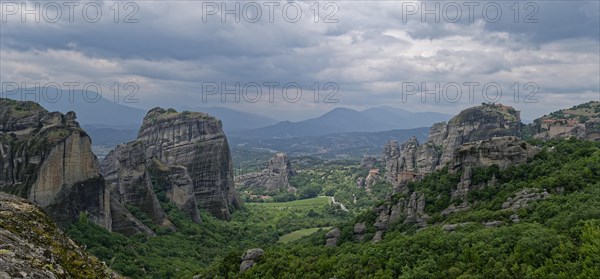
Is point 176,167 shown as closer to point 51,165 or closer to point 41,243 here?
point 51,165

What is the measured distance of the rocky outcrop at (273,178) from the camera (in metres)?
148

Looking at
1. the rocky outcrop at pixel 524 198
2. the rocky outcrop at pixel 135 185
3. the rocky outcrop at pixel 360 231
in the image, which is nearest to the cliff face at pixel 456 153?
the rocky outcrop at pixel 360 231

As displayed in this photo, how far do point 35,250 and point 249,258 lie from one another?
95.3 feet

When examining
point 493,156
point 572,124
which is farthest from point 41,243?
point 572,124

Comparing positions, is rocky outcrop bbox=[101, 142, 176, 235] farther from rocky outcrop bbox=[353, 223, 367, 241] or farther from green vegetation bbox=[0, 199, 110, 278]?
green vegetation bbox=[0, 199, 110, 278]

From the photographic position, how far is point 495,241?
26.2m

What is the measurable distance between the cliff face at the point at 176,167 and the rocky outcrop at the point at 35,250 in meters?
58.4

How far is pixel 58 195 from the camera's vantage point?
167 ft

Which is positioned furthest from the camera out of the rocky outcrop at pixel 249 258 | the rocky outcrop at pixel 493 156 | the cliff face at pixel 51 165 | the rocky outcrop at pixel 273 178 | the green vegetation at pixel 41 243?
the rocky outcrop at pixel 273 178

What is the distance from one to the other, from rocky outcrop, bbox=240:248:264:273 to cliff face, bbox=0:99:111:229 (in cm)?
2446

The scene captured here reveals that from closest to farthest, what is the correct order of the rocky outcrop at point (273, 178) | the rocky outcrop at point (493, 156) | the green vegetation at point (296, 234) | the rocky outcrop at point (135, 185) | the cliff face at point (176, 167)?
the rocky outcrop at point (493, 156) < the rocky outcrop at point (135, 185) < the cliff face at point (176, 167) < the green vegetation at point (296, 234) < the rocky outcrop at point (273, 178)

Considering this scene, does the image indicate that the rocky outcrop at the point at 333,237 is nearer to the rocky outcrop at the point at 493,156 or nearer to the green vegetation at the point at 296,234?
the rocky outcrop at the point at 493,156

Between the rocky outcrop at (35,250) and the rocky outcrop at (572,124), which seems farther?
the rocky outcrop at (572,124)

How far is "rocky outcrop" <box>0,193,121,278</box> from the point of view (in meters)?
8.56
